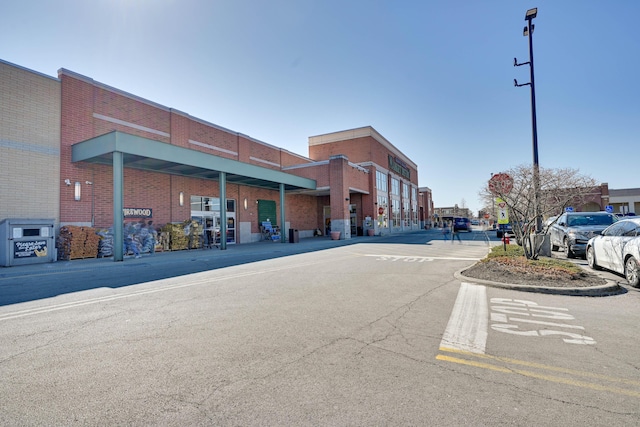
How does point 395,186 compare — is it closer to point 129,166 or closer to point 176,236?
point 176,236

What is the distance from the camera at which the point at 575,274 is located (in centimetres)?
769

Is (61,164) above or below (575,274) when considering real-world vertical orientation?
above

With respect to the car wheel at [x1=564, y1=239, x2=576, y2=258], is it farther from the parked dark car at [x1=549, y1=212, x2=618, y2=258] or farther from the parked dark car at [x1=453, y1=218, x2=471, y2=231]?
the parked dark car at [x1=453, y1=218, x2=471, y2=231]

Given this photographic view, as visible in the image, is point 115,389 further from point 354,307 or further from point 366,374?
point 354,307

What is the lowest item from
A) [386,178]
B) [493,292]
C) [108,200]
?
[493,292]

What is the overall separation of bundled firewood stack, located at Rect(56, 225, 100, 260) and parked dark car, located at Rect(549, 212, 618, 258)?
20341 mm

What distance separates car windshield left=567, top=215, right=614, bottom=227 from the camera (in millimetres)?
12938

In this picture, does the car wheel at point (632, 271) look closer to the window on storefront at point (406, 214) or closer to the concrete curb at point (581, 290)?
the concrete curb at point (581, 290)

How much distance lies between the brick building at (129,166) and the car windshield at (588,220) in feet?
55.4

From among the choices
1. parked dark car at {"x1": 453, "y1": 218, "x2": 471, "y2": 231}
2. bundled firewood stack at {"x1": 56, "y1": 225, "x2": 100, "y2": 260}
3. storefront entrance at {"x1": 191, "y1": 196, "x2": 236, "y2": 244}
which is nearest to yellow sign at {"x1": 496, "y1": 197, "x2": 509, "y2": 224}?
storefront entrance at {"x1": 191, "y1": 196, "x2": 236, "y2": 244}

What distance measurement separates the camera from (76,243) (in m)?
14.5

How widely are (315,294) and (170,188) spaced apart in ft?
54.1

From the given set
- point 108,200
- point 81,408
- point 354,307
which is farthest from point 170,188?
point 81,408

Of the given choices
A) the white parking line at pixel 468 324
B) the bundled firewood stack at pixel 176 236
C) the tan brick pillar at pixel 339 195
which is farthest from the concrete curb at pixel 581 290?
the tan brick pillar at pixel 339 195
